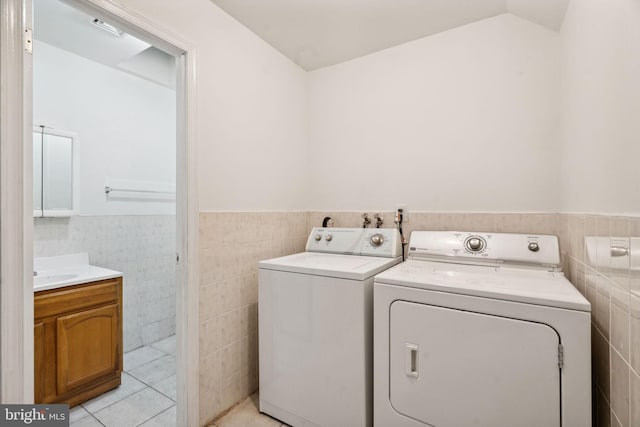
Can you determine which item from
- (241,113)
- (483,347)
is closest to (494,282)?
(483,347)

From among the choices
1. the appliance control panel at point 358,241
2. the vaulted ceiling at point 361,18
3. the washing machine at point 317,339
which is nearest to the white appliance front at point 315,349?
the washing machine at point 317,339

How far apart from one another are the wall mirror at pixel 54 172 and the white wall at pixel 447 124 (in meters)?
1.95

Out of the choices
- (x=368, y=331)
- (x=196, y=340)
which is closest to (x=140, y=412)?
(x=196, y=340)

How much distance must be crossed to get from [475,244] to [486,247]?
0.06 meters

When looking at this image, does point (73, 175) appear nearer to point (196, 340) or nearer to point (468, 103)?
point (196, 340)

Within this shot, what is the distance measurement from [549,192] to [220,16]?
2181mm

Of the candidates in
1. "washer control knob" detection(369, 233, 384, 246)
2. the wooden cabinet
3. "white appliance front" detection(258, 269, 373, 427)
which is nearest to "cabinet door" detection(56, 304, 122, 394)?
the wooden cabinet

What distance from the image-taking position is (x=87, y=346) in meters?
1.88

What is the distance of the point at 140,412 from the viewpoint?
1.79 metres

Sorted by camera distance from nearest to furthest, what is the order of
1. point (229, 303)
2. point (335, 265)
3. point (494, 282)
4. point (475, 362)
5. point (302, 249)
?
1. point (475, 362)
2. point (494, 282)
3. point (335, 265)
4. point (229, 303)
5. point (302, 249)

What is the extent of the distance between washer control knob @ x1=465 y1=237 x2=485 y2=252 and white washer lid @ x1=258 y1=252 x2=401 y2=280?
16.8 inches

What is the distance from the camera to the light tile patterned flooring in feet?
5.61

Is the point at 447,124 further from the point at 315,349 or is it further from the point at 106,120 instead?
the point at 106,120

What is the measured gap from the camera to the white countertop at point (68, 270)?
6.42 feet
